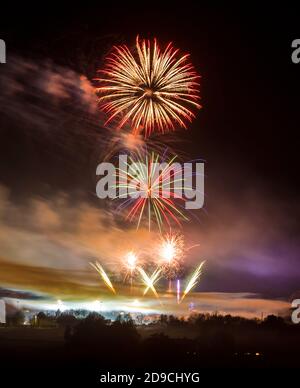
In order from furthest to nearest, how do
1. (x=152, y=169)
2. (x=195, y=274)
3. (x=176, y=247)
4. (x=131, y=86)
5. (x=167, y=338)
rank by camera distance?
(x=167, y=338)
(x=195, y=274)
(x=176, y=247)
(x=152, y=169)
(x=131, y=86)

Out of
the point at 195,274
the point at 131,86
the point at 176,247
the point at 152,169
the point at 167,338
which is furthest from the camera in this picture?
the point at 167,338

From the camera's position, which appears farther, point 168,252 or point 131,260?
Result: point 131,260

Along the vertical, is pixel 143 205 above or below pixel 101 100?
below

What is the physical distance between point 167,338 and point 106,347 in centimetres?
216

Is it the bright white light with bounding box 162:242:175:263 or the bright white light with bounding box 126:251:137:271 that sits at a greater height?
the bright white light with bounding box 162:242:175:263

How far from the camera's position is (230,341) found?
15.7 meters

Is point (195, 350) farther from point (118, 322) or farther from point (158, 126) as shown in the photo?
point (158, 126)

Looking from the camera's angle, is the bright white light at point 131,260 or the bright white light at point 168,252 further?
the bright white light at point 131,260

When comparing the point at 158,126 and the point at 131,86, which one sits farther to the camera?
the point at 158,126

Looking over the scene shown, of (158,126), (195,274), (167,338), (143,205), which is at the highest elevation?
(158,126)

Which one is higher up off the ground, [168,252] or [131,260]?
[168,252]

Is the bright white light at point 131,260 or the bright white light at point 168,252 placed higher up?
the bright white light at point 168,252

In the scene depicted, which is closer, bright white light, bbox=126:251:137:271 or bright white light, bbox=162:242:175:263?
bright white light, bbox=162:242:175:263
